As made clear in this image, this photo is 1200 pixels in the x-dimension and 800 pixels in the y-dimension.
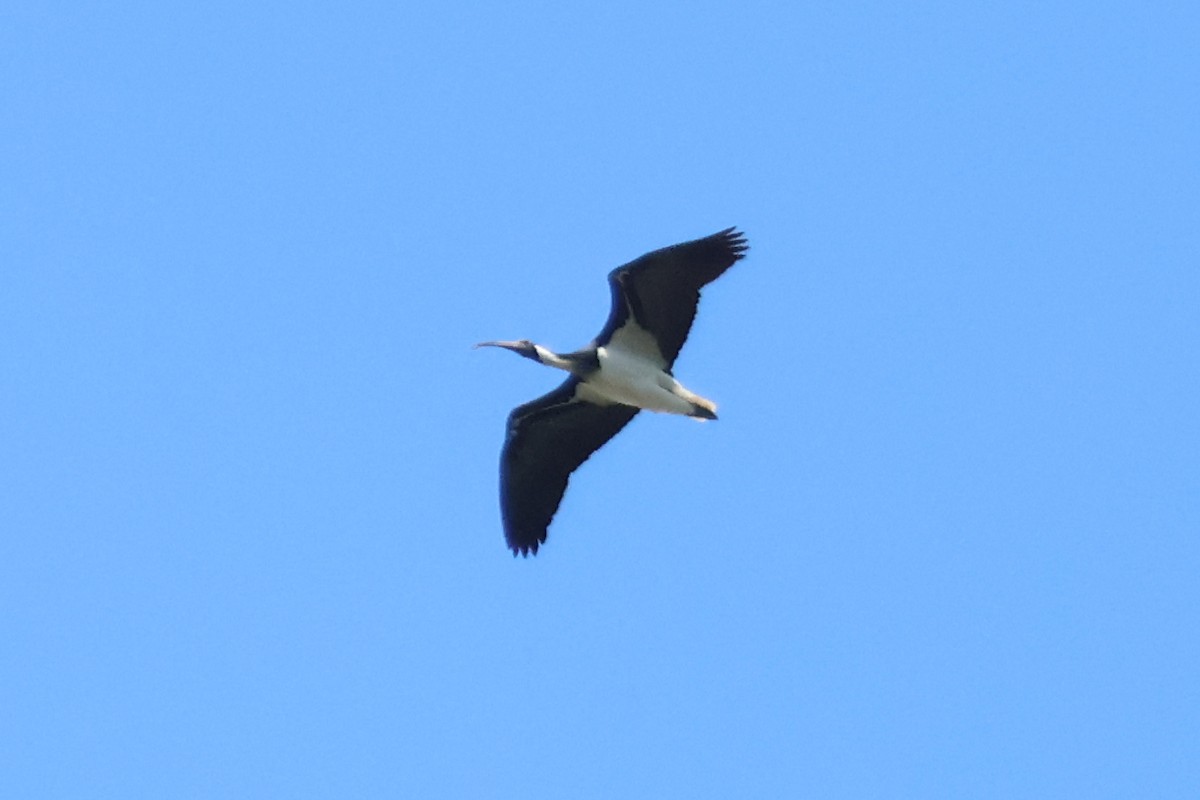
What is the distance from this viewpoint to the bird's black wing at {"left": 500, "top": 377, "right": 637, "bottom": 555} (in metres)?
27.3

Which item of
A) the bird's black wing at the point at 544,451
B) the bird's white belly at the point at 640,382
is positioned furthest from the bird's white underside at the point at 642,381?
the bird's black wing at the point at 544,451

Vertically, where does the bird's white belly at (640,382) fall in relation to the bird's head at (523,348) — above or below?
Result: below

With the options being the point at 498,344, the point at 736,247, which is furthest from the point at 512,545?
the point at 736,247

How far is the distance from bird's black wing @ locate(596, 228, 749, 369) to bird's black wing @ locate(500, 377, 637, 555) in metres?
1.51

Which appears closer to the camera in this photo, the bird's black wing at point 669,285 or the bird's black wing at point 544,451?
the bird's black wing at point 669,285

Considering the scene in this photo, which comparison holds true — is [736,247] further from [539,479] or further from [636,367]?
[539,479]

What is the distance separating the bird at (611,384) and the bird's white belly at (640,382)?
0.01 meters

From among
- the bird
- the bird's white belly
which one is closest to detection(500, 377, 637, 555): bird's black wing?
the bird

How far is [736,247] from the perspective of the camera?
2533cm

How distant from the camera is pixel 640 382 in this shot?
1019 inches

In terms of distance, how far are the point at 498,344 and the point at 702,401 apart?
10.0ft

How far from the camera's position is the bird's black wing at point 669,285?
25.3 m

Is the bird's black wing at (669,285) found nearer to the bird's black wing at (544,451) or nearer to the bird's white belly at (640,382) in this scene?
the bird's white belly at (640,382)

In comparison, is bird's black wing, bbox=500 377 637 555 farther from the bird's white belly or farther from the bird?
the bird's white belly
